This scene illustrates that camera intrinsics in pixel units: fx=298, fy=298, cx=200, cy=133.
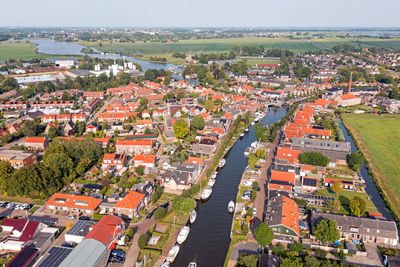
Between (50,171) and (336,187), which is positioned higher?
(50,171)

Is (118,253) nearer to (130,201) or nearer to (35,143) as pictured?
(130,201)

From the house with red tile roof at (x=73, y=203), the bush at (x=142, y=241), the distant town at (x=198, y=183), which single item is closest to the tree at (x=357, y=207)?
the distant town at (x=198, y=183)

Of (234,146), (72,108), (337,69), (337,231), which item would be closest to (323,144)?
(234,146)

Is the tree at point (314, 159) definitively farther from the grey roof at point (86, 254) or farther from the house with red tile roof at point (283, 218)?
the grey roof at point (86, 254)

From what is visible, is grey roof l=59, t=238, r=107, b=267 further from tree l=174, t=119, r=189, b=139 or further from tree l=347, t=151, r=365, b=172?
tree l=347, t=151, r=365, b=172

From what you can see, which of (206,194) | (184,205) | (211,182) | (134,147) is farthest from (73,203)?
(211,182)

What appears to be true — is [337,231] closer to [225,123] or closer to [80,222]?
[80,222]

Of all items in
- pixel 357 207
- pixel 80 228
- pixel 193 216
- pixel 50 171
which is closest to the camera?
pixel 80 228

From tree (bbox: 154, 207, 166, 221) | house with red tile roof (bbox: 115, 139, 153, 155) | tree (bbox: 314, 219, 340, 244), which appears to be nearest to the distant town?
tree (bbox: 314, 219, 340, 244)
